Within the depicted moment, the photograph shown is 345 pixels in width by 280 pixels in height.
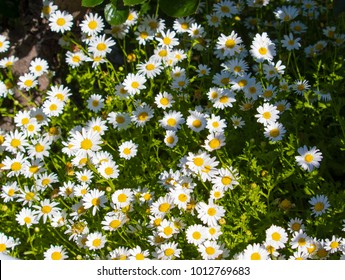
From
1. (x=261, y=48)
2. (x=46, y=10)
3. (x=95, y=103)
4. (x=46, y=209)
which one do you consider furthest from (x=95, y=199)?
(x=46, y=10)

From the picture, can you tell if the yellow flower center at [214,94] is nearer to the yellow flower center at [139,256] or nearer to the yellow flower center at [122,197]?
the yellow flower center at [122,197]

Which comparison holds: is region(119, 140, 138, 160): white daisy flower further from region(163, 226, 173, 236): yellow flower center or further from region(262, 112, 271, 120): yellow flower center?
region(262, 112, 271, 120): yellow flower center

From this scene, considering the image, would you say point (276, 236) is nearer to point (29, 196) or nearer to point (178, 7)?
point (178, 7)

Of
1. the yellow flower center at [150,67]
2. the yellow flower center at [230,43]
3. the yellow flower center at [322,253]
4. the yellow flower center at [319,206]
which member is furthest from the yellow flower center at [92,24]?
the yellow flower center at [322,253]

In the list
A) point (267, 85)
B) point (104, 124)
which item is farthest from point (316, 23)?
point (104, 124)

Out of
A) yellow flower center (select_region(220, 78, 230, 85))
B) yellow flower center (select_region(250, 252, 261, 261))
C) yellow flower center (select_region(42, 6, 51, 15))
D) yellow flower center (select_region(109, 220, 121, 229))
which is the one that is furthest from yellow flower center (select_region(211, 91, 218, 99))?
yellow flower center (select_region(42, 6, 51, 15))
